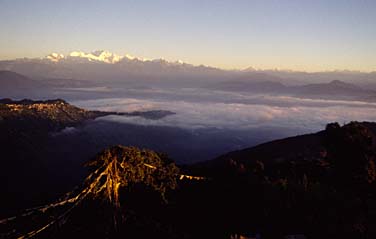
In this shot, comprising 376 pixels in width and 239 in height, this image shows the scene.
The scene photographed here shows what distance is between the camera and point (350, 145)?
38281 mm

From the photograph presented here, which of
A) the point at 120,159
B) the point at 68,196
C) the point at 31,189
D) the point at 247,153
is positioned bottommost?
the point at 31,189

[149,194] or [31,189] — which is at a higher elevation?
[149,194]

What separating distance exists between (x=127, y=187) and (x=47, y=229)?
3.95 meters

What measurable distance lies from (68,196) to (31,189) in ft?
524

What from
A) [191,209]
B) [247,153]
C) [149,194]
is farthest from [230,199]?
[247,153]

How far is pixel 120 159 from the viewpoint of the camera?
57.4 feet

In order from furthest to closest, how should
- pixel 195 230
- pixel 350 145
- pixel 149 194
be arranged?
1. pixel 350 145
2. pixel 195 230
3. pixel 149 194

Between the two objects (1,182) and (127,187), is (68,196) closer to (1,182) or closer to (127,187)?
(127,187)

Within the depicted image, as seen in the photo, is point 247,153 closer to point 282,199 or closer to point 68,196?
point 282,199

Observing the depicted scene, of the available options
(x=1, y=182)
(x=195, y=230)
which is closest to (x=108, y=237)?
(x=195, y=230)

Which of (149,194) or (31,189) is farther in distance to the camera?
(31,189)

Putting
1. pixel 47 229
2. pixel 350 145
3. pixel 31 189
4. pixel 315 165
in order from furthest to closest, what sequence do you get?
1. pixel 31 189
2. pixel 315 165
3. pixel 350 145
4. pixel 47 229

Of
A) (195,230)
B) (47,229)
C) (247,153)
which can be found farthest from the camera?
(247,153)

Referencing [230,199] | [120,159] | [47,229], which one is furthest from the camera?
[230,199]
